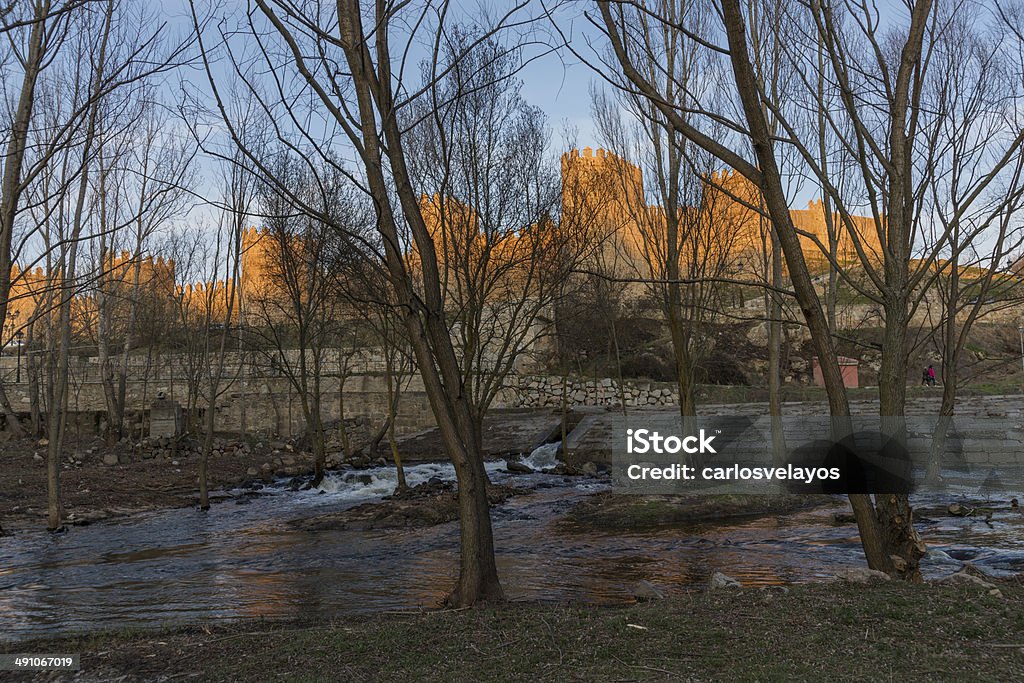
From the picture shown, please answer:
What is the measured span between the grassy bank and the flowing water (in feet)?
7.79

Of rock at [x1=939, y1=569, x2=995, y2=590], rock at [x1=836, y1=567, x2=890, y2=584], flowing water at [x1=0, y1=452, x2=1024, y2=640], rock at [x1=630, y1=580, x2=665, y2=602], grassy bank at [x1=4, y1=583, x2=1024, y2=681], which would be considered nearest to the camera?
grassy bank at [x1=4, y1=583, x2=1024, y2=681]

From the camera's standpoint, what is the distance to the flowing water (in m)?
7.41

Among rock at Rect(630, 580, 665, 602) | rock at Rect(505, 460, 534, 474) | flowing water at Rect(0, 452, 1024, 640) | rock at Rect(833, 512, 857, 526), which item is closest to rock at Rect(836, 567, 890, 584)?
rock at Rect(630, 580, 665, 602)

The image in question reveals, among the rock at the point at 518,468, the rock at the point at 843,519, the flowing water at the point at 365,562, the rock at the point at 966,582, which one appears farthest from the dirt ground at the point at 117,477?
the rock at the point at 966,582

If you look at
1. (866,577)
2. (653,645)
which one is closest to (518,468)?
(866,577)

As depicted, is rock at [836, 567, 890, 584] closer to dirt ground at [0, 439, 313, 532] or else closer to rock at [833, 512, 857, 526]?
rock at [833, 512, 857, 526]

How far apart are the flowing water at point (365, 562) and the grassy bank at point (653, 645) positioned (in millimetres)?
2376

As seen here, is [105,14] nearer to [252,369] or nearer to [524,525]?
[524,525]

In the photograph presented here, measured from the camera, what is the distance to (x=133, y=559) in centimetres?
1004

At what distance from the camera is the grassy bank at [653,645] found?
3451 mm

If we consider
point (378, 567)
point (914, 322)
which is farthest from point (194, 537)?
point (914, 322)

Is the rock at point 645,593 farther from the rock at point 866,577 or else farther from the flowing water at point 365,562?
the rock at point 866,577

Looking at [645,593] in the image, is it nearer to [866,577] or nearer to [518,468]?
[866,577]

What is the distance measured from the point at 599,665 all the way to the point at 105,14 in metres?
6.34
